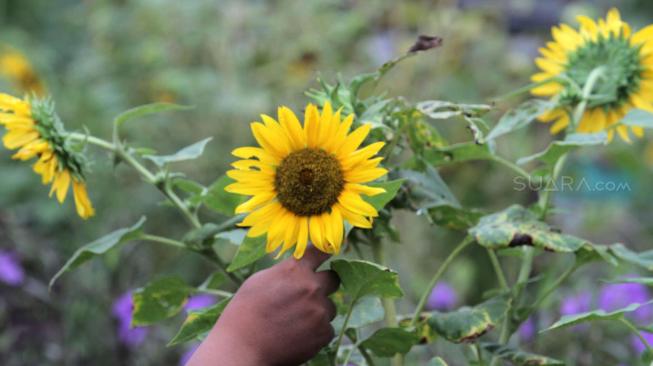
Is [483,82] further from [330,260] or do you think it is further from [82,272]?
[330,260]

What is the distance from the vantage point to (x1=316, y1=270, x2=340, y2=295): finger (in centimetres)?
64

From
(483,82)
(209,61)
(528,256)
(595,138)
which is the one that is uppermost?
(595,138)

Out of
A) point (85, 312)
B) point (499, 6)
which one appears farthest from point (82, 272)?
point (499, 6)

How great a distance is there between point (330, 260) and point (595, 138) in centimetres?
23

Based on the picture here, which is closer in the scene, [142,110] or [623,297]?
[142,110]

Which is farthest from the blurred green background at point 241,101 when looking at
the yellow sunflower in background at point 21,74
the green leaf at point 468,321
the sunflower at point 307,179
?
the sunflower at point 307,179

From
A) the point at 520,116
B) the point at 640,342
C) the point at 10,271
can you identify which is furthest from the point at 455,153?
the point at 10,271

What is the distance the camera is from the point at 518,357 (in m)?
0.73

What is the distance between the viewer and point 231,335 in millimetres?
638

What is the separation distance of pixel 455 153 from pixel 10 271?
3.39ft

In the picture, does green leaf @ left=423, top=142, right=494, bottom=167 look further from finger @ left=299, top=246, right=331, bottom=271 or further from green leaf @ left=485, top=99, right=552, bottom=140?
finger @ left=299, top=246, right=331, bottom=271

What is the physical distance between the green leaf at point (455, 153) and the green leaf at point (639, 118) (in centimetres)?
11

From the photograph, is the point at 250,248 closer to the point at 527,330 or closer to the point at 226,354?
the point at 226,354

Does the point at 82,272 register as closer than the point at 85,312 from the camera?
No
